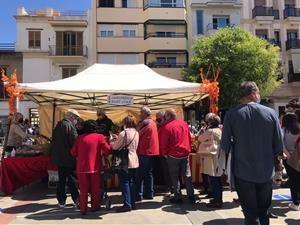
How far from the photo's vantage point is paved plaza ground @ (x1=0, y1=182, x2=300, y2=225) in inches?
259

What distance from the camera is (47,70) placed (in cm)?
3688

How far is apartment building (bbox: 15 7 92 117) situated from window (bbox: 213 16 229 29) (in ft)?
38.6

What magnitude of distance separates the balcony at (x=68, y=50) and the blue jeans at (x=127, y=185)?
3039cm

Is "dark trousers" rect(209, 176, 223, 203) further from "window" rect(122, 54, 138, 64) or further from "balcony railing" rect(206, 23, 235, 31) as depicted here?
"balcony railing" rect(206, 23, 235, 31)

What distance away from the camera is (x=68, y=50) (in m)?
36.8

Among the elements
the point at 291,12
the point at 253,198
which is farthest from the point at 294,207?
the point at 291,12

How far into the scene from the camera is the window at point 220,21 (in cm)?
3862

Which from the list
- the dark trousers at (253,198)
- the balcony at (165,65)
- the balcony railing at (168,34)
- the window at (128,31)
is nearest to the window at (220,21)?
the balcony railing at (168,34)

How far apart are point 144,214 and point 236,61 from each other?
81.1 feet

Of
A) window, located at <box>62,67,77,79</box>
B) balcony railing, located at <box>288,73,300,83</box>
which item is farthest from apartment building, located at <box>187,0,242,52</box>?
window, located at <box>62,67,77,79</box>

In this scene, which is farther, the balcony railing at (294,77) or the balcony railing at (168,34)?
the balcony railing at (168,34)

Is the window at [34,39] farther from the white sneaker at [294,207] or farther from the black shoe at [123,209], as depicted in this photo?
the white sneaker at [294,207]

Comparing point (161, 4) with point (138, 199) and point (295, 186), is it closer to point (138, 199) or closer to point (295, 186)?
point (138, 199)

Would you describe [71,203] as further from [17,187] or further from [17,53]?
[17,53]
